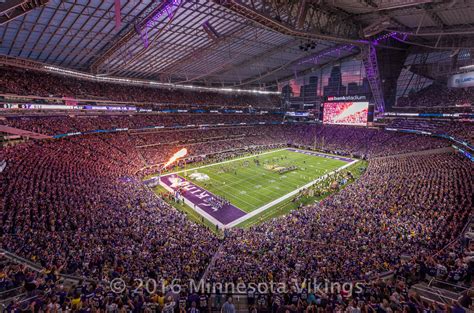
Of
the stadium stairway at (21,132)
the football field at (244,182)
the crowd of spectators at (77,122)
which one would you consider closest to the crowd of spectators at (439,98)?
the football field at (244,182)

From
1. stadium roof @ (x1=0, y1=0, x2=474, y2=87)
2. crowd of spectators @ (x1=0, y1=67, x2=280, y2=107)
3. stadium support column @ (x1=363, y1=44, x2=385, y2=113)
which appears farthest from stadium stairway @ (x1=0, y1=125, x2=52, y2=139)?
stadium support column @ (x1=363, y1=44, x2=385, y2=113)

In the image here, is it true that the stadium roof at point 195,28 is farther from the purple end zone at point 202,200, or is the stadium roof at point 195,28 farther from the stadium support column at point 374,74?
the purple end zone at point 202,200

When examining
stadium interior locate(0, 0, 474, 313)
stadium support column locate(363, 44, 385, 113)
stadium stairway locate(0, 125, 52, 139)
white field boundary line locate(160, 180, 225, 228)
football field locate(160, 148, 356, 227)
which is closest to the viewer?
stadium interior locate(0, 0, 474, 313)

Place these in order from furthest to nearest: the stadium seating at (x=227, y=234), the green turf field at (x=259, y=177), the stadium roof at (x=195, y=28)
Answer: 1. the green turf field at (x=259, y=177)
2. the stadium roof at (x=195, y=28)
3. the stadium seating at (x=227, y=234)

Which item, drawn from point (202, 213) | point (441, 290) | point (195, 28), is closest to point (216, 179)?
point (202, 213)

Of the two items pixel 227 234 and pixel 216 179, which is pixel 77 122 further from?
pixel 227 234

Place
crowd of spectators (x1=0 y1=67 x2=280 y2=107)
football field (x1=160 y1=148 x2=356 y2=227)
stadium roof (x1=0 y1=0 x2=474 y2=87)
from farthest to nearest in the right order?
crowd of spectators (x1=0 y1=67 x2=280 y2=107) < football field (x1=160 y1=148 x2=356 y2=227) < stadium roof (x1=0 y1=0 x2=474 y2=87)

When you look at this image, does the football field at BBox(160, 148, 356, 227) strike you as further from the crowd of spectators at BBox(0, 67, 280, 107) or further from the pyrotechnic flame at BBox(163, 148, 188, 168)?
the crowd of spectators at BBox(0, 67, 280, 107)
